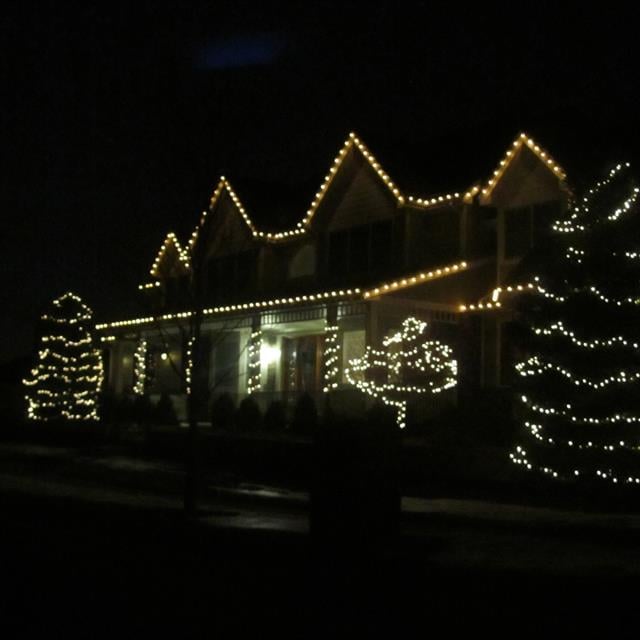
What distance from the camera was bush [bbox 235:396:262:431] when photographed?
26.8 metres

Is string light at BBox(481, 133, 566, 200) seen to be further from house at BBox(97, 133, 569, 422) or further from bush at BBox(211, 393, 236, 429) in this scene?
bush at BBox(211, 393, 236, 429)

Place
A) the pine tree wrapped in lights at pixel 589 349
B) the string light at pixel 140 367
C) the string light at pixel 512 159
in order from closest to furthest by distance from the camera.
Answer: the pine tree wrapped in lights at pixel 589 349 → the string light at pixel 512 159 → the string light at pixel 140 367

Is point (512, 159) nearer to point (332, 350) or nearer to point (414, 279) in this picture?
point (414, 279)

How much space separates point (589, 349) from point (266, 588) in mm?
8833

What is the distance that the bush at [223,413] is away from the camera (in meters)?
27.7

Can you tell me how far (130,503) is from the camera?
18688 millimetres

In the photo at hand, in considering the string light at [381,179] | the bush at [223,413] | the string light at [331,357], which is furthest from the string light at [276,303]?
the bush at [223,413]

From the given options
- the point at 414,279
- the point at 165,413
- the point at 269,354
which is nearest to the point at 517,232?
the point at 414,279

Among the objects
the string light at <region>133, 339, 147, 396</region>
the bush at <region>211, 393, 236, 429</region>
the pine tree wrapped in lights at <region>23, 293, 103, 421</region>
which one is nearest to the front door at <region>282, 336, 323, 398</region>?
the bush at <region>211, 393, 236, 429</region>

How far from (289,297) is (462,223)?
15.3ft

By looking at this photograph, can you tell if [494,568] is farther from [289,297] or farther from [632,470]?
[289,297]

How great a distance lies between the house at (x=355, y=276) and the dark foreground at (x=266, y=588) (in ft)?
27.3

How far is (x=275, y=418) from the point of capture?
85.8 feet

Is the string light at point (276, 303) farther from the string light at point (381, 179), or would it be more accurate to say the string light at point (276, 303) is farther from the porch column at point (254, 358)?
the string light at point (381, 179)
